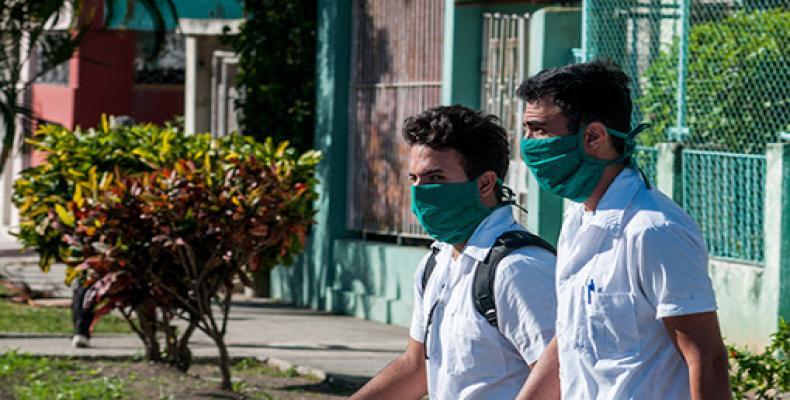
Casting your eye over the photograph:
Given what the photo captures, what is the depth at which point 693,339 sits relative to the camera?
3422 millimetres

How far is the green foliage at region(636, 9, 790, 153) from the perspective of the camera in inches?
390

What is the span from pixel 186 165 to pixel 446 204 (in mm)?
5837

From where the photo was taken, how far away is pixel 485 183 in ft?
14.0

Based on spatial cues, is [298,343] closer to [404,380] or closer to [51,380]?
[51,380]

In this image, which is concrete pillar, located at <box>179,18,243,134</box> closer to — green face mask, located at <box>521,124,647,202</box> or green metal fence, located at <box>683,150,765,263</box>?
green metal fence, located at <box>683,150,765,263</box>

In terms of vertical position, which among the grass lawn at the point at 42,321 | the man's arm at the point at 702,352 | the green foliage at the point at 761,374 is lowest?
the grass lawn at the point at 42,321

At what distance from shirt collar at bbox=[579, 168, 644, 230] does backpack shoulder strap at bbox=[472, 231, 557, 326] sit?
1.44ft

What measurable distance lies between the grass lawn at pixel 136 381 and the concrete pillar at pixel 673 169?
98.3 inches

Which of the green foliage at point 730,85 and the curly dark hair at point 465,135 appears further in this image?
the green foliage at point 730,85

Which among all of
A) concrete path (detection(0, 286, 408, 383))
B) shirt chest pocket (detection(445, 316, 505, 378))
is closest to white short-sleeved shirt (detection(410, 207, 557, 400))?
shirt chest pocket (detection(445, 316, 505, 378))

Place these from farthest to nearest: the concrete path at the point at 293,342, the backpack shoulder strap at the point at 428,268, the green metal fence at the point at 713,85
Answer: the concrete path at the point at 293,342
the green metal fence at the point at 713,85
the backpack shoulder strap at the point at 428,268

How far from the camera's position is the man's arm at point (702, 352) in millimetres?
3379

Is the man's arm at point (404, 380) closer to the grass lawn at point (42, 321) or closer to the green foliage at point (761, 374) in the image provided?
the green foliage at point (761, 374)

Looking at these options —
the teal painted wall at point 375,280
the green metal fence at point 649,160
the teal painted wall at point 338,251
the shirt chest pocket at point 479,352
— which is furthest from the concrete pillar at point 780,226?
the shirt chest pocket at point 479,352
